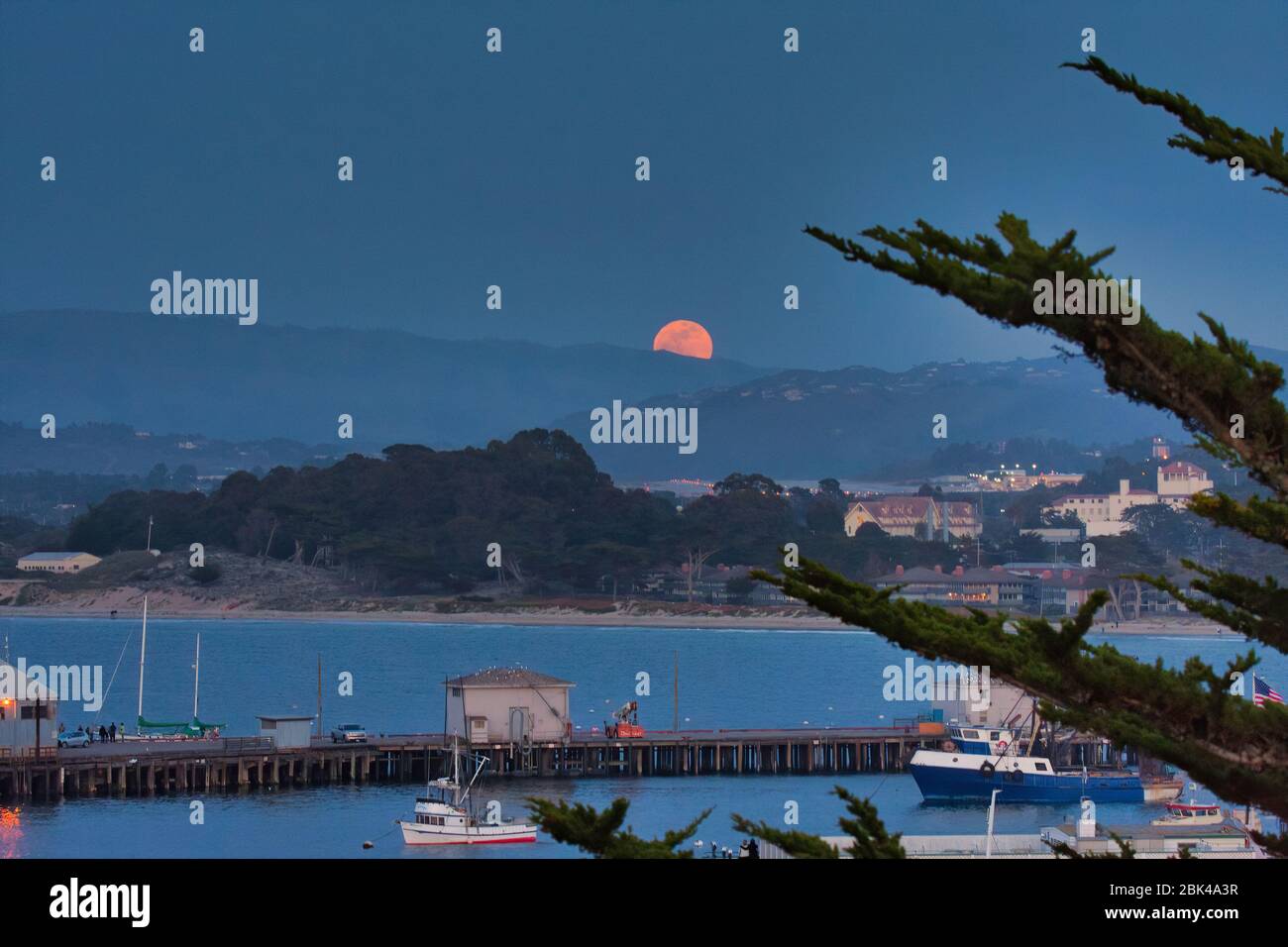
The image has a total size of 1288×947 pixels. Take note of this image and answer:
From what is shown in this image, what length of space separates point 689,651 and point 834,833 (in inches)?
3182

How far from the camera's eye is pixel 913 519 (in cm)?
15225

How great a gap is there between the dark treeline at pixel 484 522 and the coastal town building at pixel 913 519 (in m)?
3.08

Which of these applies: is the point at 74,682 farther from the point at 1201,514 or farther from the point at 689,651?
the point at 1201,514

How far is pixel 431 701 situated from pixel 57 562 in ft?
284

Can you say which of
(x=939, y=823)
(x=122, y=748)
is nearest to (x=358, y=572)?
(x=122, y=748)

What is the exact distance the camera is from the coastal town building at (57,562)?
152250 mm

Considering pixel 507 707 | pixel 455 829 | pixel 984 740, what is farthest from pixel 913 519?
pixel 455 829

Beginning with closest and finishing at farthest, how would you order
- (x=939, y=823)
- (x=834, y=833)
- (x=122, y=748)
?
(x=834, y=833) < (x=939, y=823) < (x=122, y=748)

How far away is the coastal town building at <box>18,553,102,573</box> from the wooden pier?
4267 inches

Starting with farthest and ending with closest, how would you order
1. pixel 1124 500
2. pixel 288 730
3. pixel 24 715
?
1. pixel 1124 500
2. pixel 288 730
3. pixel 24 715

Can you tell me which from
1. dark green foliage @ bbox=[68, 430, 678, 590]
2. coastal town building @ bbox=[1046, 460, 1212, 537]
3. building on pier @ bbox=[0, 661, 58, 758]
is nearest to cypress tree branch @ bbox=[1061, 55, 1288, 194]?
building on pier @ bbox=[0, 661, 58, 758]

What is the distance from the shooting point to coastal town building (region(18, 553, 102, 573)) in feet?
500

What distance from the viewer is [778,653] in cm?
12144

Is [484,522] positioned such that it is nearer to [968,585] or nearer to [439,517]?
[439,517]
